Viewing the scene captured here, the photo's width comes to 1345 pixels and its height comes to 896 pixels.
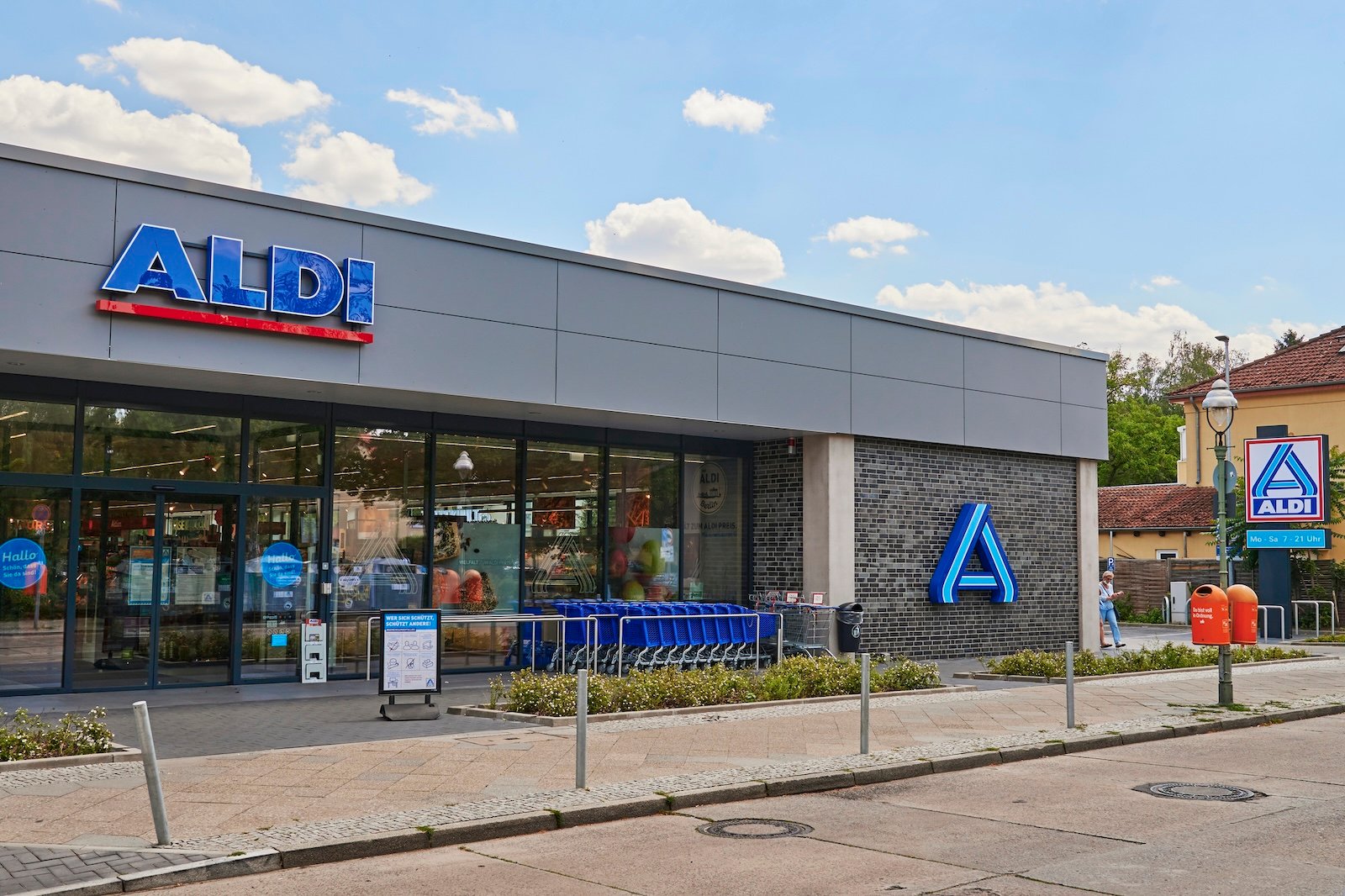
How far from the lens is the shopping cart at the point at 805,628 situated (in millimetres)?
21062

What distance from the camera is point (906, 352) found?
77.7 ft

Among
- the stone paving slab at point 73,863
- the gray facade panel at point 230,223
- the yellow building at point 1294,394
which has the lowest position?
the stone paving slab at point 73,863

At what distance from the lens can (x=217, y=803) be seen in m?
9.40

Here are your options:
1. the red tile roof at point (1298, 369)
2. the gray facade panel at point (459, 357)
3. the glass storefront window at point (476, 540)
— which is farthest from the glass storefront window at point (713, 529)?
the red tile roof at point (1298, 369)

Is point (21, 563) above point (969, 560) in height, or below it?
below

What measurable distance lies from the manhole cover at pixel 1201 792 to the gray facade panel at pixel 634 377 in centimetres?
1043

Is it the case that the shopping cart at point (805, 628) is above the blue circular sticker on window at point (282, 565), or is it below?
below

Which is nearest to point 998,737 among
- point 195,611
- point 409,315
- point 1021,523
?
point 409,315

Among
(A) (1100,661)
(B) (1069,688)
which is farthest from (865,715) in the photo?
(A) (1100,661)

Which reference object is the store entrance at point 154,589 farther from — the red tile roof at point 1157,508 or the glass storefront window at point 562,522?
the red tile roof at point 1157,508

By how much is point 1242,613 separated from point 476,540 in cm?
1098

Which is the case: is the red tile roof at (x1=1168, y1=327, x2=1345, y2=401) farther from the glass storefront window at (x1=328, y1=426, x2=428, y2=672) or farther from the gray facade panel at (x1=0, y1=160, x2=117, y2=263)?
the gray facade panel at (x1=0, y1=160, x2=117, y2=263)

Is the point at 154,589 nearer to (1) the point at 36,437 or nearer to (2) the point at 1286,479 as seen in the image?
(1) the point at 36,437

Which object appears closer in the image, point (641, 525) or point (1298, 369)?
point (641, 525)
